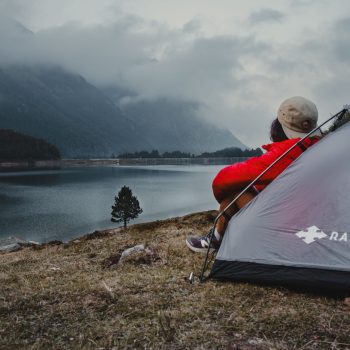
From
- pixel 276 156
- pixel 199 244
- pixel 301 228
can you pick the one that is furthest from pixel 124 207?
pixel 301 228

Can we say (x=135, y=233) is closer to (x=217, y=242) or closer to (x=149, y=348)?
(x=217, y=242)

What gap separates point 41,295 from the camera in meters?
5.75

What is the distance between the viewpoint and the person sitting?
6.21 meters

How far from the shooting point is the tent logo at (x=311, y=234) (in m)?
5.28

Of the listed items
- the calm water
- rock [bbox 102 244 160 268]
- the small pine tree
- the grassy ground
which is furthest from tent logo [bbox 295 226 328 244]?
the small pine tree

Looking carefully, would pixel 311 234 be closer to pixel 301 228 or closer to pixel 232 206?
pixel 301 228

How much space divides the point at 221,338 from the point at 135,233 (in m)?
8.44

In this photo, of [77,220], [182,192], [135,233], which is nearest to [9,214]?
[77,220]

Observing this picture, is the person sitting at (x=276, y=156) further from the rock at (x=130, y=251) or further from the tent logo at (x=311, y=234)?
the rock at (x=130, y=251)

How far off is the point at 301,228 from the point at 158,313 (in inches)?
86.9

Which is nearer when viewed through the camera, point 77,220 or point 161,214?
point 77,220

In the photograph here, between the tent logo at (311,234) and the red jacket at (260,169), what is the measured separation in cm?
109

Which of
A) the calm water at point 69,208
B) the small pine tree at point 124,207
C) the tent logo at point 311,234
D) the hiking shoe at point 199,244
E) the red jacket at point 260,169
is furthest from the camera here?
the calm water at point 69,208

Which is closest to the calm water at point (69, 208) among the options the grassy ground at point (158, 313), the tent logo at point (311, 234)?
the grassy ground at point (158, 313)
